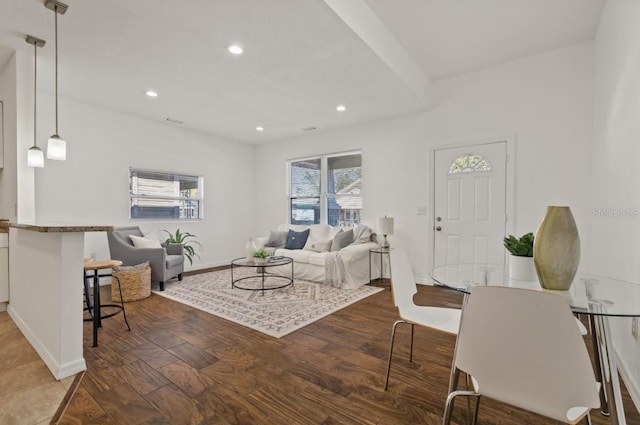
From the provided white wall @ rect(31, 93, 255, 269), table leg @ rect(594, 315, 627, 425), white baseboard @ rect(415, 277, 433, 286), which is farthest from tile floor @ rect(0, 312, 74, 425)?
white baseboard @ rect(415, 277, 433, 286)

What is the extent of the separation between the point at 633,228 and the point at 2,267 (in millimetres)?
5398

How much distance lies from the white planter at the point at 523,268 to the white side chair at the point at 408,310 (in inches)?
17.6

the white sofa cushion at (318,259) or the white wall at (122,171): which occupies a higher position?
the white wall at (122,171)

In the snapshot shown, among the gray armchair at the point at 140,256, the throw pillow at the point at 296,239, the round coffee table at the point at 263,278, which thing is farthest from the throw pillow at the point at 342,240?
the gray armchair at the point at 140,256

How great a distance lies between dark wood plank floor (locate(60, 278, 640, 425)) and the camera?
164cm

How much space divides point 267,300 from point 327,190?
2779mm

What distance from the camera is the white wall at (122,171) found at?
4.13 meters

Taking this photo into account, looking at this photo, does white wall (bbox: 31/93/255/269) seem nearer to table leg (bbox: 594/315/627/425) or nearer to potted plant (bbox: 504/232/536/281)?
potted plant (bbox: 504/232/536/281)

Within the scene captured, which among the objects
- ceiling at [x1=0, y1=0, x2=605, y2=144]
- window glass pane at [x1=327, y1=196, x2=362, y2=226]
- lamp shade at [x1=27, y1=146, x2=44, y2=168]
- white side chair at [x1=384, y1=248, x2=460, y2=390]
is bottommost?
white side chair at [x1=384, y1=248, x2=460, y2=390]

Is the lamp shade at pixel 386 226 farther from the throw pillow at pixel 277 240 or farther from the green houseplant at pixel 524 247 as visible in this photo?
the green houseplant at pixel 524 247

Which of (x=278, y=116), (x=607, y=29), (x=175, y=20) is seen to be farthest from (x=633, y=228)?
(x=278, y=116)

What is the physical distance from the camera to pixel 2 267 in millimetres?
3113

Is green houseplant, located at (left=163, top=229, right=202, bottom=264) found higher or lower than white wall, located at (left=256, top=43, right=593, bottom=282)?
lower

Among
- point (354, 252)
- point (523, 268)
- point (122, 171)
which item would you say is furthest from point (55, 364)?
point (122, 171)
